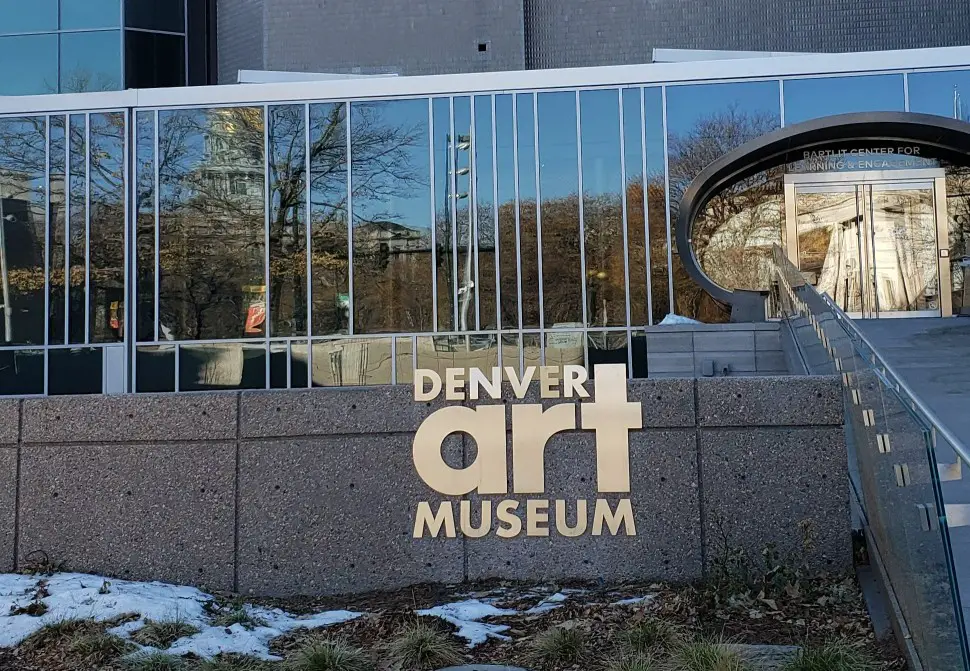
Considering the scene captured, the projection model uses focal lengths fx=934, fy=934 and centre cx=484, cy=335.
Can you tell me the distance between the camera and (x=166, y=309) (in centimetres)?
1720

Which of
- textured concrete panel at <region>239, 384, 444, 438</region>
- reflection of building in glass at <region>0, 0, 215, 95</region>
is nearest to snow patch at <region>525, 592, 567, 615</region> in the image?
textured concrete panel at <region>239, 384, 444, 438</region>

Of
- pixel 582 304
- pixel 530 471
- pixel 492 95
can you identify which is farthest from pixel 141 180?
pixel 530 471

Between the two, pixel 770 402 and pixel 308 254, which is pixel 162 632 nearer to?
pixel 770 402

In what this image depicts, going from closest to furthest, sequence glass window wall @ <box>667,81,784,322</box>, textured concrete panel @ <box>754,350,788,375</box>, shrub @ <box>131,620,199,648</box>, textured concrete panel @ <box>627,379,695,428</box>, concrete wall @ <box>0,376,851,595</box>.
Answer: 1. shrub @ <box>131,620,199,648</box>
2. concrete wall @ <box>0,376,851,595</box>
3. textured concrete panel @ <box>627,379,695,428</box>
4. textured concrete panel @ <box>754,350,788,375</box>
5. glass window wall @ <box>667,81,784,322</box>

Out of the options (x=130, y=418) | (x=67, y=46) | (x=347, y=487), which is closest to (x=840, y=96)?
(x=347, y=487)

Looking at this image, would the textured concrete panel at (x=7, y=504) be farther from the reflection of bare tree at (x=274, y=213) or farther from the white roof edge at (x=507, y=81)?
the white roof edge at (x=507, y=81)

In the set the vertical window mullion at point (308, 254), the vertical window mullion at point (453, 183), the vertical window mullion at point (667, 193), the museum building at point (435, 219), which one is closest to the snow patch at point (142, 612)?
the vertical window mullion at point (308, 254)

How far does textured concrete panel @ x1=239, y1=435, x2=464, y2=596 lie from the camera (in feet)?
21.9

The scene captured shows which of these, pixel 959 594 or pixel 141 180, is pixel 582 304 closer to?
pixel 141 180

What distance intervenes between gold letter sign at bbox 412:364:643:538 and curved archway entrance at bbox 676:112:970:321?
34.0ft

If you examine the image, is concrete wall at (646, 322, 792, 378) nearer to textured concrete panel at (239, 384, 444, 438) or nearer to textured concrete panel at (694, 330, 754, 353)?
textured concrete panel at (694, 330, 754, 353)

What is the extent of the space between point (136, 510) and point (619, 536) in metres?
3.51

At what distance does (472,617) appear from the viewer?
5742 millimetres

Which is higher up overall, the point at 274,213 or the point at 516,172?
the point at 516,172
